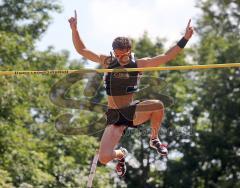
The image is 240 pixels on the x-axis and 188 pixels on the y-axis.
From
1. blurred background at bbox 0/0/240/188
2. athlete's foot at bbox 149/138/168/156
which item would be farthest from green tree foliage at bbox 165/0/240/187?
athlete's foot at bbox 149/138/168/156

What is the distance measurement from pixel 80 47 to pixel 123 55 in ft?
1.99

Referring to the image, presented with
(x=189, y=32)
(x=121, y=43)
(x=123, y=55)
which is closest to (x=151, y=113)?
(x=123, y=55)

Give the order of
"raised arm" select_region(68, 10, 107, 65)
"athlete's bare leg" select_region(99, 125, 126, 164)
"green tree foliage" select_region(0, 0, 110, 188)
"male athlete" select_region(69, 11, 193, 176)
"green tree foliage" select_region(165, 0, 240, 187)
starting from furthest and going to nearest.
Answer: "green tree foliage" select_region(165, 0, 240, 187) → "green tree foliage" select_region(0, 0, 110, 188) → "raised arm" select_region(68, 10, 107, 65) → "male athlete" select_region(69, 11, 193, 176) → "athlete's bare leg" select_region(99, 125, 126, 164)

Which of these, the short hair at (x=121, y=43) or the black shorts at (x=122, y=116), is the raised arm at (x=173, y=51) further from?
the black shorts at (x=122, y=116)

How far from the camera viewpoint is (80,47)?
9.19 metres

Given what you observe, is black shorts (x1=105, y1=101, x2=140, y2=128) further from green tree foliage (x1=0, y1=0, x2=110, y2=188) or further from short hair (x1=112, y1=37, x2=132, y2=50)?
green tree foliage (x1=0, y1=0, x2=110, y2=188)

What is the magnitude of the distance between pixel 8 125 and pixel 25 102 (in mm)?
1440

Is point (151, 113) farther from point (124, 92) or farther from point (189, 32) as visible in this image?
point (189, 32)

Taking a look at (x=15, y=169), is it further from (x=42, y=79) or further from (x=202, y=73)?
(x=202, y=73)

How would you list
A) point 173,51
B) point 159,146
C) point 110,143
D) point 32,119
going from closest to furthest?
point 110,143 < point 173,51 < point 159,146 < point 32,119

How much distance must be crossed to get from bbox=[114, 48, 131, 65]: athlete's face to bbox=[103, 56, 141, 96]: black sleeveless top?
56 mm

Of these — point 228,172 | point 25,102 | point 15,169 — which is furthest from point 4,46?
point 228,172

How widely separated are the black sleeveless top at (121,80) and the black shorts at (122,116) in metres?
0.21

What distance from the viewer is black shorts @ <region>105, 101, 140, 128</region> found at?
9047 millimetres
